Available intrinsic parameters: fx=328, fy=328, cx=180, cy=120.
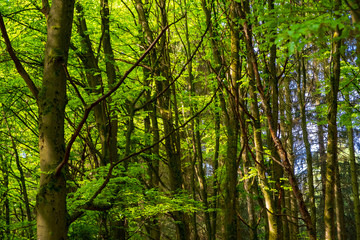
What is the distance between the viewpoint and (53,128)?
→ 2361 mm

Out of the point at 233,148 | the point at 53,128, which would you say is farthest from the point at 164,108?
the point at 53,128

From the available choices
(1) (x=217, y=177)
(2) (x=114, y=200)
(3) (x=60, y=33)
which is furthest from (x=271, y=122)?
(1) (x=217, y=177)

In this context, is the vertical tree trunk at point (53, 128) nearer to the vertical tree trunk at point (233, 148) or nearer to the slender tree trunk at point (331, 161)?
the vertical tree trunk at point (233, 148)

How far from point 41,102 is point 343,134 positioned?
62.3 ft

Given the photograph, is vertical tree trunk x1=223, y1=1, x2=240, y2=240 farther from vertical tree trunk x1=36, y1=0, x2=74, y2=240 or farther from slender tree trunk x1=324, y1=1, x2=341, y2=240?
vertical tree trunk x1=36, y1=0, x2=74, y2=240

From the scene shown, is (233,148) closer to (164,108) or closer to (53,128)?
(164,108)

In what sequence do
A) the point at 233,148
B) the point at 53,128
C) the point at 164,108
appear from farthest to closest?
the point at 164,108, the point at 233,148, the point at 53,128

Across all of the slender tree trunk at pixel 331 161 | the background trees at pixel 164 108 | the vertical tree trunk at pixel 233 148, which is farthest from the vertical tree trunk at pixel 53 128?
the slender tree trunk at pixel 331 161

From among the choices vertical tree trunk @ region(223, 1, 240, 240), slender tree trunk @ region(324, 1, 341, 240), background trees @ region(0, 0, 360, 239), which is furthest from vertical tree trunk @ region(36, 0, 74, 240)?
slender tree trunk @ region(324, 1, 341, 240)

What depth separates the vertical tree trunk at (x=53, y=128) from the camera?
2242mm

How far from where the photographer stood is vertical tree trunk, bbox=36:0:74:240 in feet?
7.36

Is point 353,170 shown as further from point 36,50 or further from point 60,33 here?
point 60,33

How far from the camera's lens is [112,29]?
879 cm

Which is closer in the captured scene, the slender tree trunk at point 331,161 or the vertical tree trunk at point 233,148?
the slender tree trunk at point 331,161
